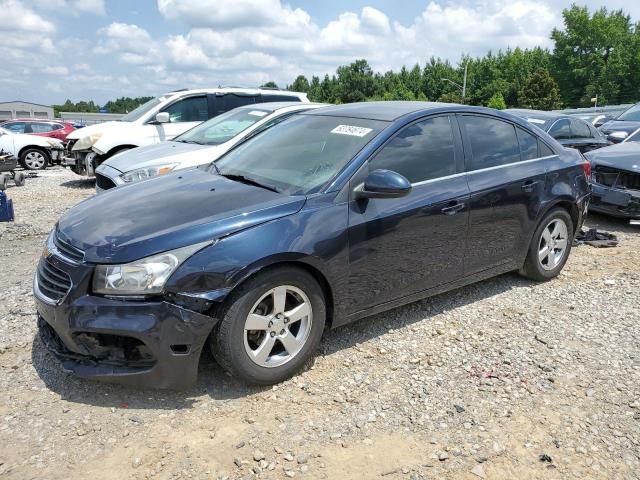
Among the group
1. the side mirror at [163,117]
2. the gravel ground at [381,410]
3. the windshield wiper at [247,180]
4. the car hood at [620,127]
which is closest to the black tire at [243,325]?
the gravel ground at [381,410]

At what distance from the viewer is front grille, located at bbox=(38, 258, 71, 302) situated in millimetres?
2992

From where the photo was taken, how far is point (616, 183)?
7457 millimetres

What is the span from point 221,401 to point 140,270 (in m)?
0.93

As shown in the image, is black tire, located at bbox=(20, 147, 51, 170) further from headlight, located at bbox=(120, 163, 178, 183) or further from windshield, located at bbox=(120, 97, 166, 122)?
headlight, located at bbox=(120, 163, 178, 183)

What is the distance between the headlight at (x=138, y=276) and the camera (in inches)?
112

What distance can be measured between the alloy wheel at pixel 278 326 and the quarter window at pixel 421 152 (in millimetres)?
1091

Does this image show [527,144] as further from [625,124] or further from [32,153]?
[32,153]

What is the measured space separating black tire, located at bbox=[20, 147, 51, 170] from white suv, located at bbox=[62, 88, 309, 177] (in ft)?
17.9

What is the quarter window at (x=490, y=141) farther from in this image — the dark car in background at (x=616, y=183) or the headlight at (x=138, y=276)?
the dark car in background at (x=616, y=183)

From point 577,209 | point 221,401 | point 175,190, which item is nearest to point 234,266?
point 221,401

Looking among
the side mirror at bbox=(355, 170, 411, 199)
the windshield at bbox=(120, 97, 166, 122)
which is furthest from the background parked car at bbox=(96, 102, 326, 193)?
the side mirror at bbox=(355, 170, 411, 199)

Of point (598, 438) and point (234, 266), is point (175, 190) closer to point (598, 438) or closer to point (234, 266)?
point (234, 266)

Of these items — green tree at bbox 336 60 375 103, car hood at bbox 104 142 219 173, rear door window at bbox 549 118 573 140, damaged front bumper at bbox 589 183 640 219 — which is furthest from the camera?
green tree at bbox 336 60 375 103

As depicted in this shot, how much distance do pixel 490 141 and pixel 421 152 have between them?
86 cm
